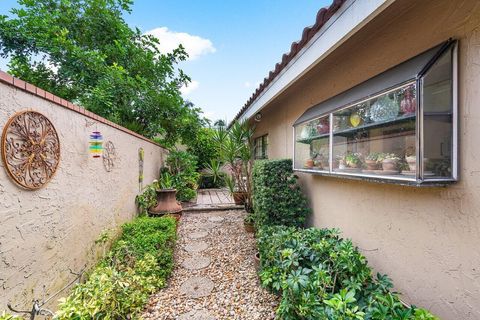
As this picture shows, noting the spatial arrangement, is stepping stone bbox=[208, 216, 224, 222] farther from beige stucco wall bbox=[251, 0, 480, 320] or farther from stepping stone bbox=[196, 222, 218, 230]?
beige stucco wall bbox=[251, 0, 480, 320]

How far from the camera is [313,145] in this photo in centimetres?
374

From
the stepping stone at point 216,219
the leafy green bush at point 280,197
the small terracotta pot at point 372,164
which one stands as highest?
the small terracotta pot at point 372,164

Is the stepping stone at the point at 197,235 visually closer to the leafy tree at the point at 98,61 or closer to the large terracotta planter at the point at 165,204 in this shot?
the large terracotta planter at the point at 165,204

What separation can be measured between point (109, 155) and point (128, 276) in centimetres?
214

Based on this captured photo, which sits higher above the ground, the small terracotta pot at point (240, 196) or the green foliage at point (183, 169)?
the green foliage at point (183, 169)

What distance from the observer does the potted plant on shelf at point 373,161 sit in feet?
7.47

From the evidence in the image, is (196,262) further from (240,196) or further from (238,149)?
(240,196)

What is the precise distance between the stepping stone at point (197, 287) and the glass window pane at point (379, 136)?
2.45m

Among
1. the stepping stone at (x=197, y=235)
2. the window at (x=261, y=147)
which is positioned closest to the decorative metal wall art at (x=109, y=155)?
the stepping stone at (x=197, y=235)

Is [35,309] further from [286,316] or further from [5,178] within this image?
[286,316]

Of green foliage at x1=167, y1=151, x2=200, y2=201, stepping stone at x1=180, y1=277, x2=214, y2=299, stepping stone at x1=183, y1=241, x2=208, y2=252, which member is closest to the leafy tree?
green foliage at x1=167, y1=151, x2=200, y2=201

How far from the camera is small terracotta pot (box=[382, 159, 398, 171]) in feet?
6.71

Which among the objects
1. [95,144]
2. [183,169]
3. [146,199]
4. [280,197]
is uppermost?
[95,144]

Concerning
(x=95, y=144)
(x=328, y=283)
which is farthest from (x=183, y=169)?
(x=328, y=283)
